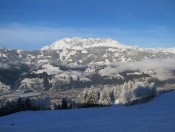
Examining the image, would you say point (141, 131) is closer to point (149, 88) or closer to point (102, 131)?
point (102, 131)

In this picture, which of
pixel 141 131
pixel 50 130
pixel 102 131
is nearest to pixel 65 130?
pixel 50 130

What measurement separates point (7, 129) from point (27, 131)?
14.3 feet

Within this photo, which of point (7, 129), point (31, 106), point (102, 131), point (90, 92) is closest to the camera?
point (102, 131)

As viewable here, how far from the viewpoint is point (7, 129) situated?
123ft

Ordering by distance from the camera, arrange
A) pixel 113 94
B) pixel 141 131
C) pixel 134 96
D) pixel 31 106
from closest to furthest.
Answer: pixel 141 131, pixel 31 106, pixel 134 96, pixel 113 94

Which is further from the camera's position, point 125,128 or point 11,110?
point 11,110

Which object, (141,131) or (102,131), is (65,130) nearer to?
(102,131)

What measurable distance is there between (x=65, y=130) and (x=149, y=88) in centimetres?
5567

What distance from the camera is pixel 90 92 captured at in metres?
104

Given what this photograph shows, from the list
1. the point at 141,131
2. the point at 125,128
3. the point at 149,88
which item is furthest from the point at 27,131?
the point at 149,88

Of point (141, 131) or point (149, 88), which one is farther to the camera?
point (149, 88)

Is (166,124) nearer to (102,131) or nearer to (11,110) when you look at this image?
(102,131)

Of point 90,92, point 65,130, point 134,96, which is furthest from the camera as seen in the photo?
point 90,92

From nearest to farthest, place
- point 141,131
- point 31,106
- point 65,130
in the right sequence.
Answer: point 141,131 → point 65,130 → point 31,106
